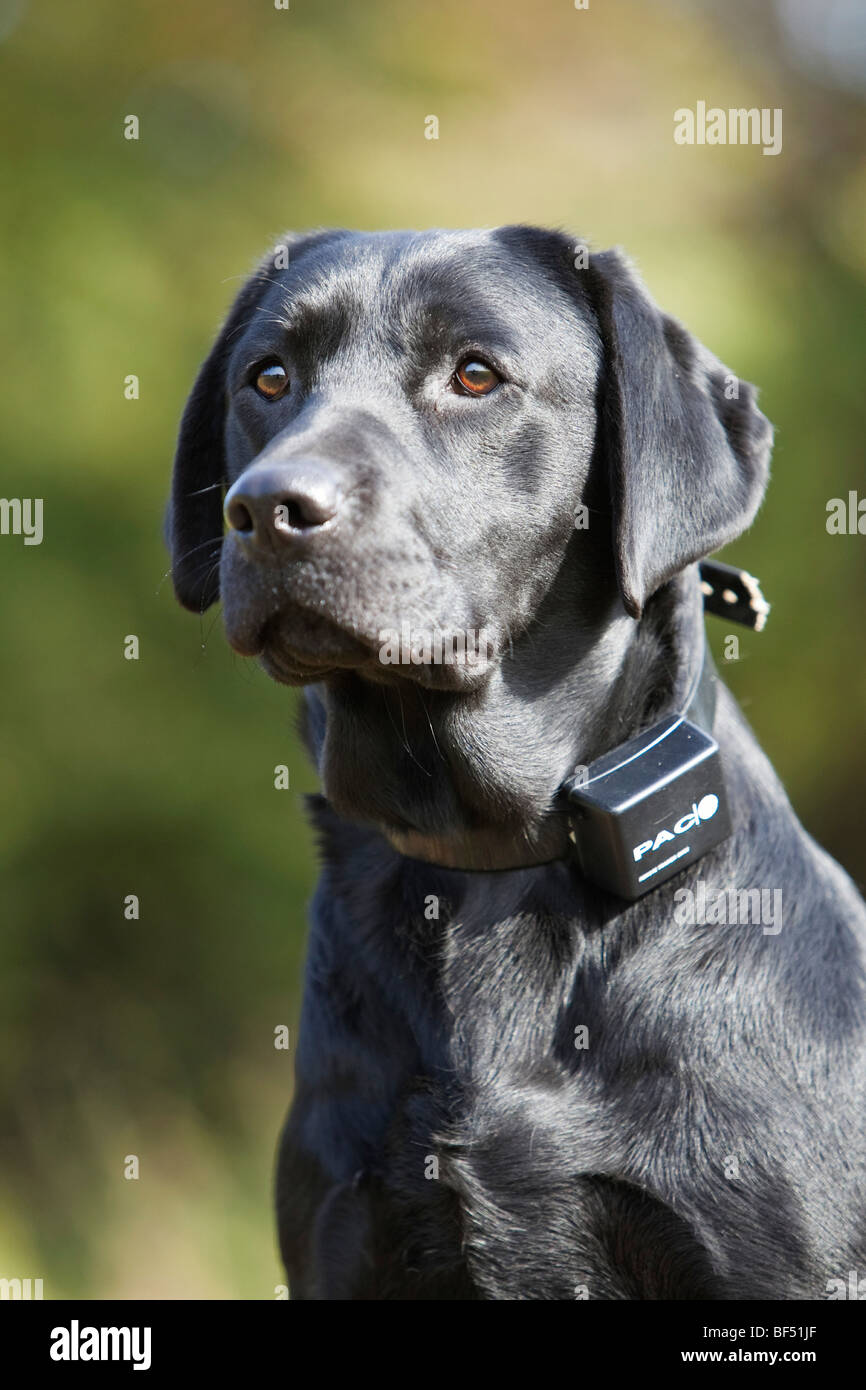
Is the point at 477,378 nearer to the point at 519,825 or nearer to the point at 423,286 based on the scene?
the point at 423,286

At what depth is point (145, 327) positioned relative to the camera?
17.3 ft

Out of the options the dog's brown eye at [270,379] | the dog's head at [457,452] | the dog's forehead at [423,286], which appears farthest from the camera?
the dog's brown eye at [270,379]

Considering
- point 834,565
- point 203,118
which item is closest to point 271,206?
point 203,118

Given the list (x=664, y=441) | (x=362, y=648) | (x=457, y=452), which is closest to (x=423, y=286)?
(x=457, y=452)

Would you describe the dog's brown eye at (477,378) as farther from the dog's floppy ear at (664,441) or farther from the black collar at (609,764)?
the black collar at (609,764)

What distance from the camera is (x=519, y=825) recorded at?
2.62m

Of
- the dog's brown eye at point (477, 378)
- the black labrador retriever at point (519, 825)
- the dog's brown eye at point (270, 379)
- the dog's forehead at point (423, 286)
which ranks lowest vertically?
the black labrador retriever at point (519, 825)

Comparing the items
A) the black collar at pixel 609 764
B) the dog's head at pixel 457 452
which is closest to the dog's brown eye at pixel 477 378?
the dog's head at pixel 457 452

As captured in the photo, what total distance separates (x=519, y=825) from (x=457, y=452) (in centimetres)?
71

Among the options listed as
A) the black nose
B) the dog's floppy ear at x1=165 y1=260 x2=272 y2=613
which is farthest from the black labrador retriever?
the dog's floppy ear at x1=165 y1=260 x2=272 y2=613

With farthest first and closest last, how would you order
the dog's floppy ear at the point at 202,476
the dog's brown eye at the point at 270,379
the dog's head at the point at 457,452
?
the dog's floppy ear at the point at 202,476, the dog's brown eye at the point at 270,379, the dog's head at the point at 457,452

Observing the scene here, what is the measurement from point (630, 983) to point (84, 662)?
342 centimetres

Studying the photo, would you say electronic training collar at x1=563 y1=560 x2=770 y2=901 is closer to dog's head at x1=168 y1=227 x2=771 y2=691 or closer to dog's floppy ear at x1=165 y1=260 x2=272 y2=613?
dog's head at x1=168 y1=227 x2=771 y2=691

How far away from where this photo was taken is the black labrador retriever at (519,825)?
236cm
